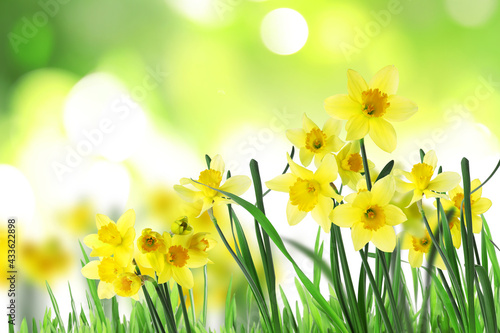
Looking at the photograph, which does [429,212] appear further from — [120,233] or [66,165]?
[66,165]

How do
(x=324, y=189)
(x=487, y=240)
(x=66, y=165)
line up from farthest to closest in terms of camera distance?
(x=66, y=165) < (x=487, y=240) < (x=324, y=189)

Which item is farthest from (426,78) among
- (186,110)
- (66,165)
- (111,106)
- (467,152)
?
(66,165)

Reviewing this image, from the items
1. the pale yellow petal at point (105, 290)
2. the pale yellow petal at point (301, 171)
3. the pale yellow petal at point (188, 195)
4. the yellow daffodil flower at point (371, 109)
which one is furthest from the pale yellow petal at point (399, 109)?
the pale yellow petal at point (105, 290)

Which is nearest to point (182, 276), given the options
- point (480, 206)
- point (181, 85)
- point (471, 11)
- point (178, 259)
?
point (178, 259)

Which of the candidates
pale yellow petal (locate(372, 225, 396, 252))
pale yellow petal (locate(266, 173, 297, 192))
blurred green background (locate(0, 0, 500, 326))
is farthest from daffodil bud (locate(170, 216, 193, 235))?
blurred green background (locate(0, 0, 500, 326))

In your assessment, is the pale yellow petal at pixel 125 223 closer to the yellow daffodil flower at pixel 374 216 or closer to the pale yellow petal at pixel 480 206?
the yellow daffodil flower at pixel 374 216

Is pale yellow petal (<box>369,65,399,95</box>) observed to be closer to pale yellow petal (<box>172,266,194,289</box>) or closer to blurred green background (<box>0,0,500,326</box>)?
pale yellow petal (<box>172,266,194,289</box>)
